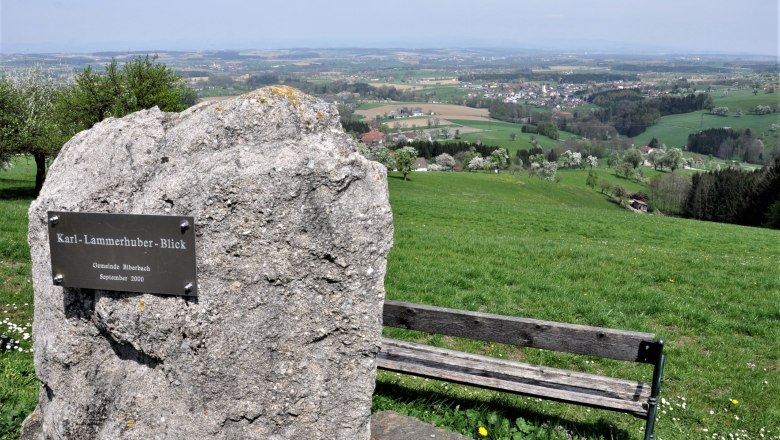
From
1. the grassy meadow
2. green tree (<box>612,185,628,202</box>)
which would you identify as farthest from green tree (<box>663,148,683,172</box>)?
the grassy meadow

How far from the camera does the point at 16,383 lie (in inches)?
263

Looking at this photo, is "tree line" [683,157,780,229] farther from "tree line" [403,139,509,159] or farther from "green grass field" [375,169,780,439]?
"tree line" [403,139,509,159]

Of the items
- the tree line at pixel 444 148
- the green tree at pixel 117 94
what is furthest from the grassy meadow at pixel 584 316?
the tree line at pixel 444 148

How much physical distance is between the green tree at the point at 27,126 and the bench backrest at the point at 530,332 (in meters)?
26.1

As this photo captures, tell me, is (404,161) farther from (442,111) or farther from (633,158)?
(442,111)

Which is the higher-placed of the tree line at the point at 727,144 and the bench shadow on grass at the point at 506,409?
the bench shadow on grass at the point at 506,409

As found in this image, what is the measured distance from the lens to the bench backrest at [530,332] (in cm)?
590

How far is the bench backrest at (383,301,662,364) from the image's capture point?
5.90 meters

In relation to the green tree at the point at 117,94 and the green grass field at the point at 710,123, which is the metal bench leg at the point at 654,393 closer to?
the green tree at the point at 117,94

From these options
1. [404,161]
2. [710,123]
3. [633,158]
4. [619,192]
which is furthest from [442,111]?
[404,161]

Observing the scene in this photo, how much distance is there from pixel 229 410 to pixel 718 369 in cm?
744

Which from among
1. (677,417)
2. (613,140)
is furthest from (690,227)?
(613,140)

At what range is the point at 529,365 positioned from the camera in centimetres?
629

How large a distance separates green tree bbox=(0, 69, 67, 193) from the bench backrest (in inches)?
1027
